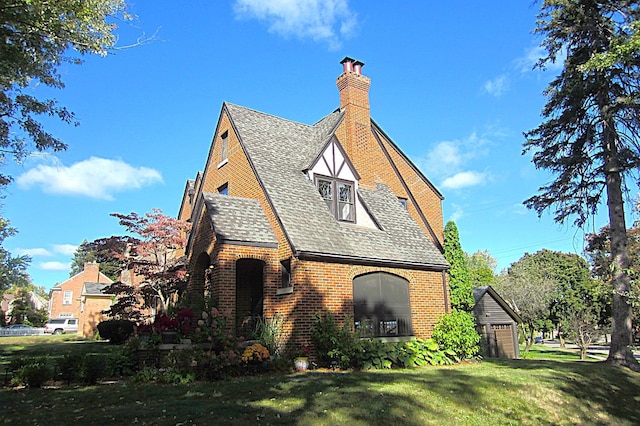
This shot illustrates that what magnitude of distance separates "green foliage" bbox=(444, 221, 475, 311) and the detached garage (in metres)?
6.12

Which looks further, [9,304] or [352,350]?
[9,304]

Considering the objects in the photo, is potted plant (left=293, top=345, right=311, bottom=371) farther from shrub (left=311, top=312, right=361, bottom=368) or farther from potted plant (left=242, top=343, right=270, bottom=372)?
potted plant (left=242, top=343, right=270, bottom=372)

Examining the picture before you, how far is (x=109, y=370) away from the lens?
10.2 meters

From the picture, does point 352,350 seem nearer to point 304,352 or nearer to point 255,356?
point 304,352

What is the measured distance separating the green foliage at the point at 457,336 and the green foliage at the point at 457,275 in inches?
89.1

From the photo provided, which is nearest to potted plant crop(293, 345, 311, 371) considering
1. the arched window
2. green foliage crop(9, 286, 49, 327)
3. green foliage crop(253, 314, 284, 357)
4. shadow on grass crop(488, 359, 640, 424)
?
green foliage crop(253, 314, 284, 357)

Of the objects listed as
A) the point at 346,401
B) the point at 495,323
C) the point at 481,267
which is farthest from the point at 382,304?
the point at 481,267

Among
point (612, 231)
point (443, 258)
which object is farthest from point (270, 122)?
point (612, 231)

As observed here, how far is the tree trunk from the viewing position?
49.6ft

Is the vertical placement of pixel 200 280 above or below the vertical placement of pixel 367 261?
below

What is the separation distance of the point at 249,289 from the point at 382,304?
4464mm

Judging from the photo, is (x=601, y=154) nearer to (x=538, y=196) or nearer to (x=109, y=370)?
(x=538, y=196)

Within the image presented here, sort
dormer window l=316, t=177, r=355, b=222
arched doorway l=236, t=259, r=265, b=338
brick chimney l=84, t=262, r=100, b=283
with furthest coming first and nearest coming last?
brick chimney l=84, t=262, r=100, b=283 → dormer window l=316, t=177, r=355, b=222 → arched doorway l=236, t=259, r=265, b=338

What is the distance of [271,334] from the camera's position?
12164 millimetres
